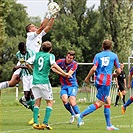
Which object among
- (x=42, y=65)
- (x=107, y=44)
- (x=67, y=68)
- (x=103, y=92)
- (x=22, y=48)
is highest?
(x=107, y=44)

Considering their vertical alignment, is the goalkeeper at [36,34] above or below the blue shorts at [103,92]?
above

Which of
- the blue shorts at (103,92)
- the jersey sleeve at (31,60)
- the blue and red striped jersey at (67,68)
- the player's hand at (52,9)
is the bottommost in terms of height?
the blue shorts at (103,92)

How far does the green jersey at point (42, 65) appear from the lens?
47.0ft

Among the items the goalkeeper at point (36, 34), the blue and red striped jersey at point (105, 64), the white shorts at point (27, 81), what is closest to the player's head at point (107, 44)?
the blue and red striped jersey at point (105, 64)

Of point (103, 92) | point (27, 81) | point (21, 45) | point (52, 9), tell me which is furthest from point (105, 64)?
point (27, 81)

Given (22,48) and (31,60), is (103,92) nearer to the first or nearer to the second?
(31,60)

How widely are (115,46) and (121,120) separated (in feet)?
179

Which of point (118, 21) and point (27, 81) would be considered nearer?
point (27, 81)

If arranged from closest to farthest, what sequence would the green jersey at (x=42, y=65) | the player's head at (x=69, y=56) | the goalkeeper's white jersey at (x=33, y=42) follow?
the green jersey at (x=42, y=65) → the goalkeeper's white jersey at (x=33, y=42) → the player's head at (x=69, y=56)

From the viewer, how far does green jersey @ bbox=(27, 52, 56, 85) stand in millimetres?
14328

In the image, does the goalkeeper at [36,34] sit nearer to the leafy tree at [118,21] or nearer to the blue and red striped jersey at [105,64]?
the blue and red striped jersey at [105,64]

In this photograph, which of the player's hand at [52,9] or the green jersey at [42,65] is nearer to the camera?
the green jersey at [42,65]

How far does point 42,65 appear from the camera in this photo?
14.3 meters

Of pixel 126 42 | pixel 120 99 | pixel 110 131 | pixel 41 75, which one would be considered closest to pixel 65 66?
pixel 41 75
